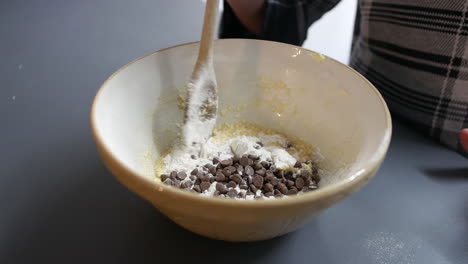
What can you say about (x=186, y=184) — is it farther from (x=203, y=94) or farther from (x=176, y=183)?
(x=203, y=94)

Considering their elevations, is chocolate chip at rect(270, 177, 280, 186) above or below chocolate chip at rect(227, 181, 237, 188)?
above

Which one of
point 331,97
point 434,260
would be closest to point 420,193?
point 434,260

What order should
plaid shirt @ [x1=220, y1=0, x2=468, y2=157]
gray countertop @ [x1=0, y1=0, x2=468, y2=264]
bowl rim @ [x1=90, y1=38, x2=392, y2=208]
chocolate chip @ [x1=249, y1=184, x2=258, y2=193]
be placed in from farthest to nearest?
plaid shirt @ [x1=220, y1=0, x2=468, y2=157]
chocolate chip @ [x1=249, y1=184, x2=258, y2=193]
gray countertop @ [x1=0, y1=0, x2=468, y2=264]
bowl rim @ [x1=90, y1=38, x2=392, y2=208]

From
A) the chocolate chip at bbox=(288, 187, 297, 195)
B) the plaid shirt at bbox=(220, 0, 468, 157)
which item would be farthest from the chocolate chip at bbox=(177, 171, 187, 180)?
the plaid shirt at bbox=(220, 0, 468, 157)

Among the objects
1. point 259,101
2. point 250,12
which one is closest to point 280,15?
point 250,12

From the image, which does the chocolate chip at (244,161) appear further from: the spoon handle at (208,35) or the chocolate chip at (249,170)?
the spoon handle at (208,35)

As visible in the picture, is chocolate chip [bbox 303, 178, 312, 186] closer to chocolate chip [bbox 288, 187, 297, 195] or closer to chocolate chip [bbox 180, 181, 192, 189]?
chocolate chip [bbox 288, 187, 297, 195]

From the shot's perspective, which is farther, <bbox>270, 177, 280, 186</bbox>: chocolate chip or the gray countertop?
<bbox>270, 177, 280, 186</bbox>: chocolate chip
